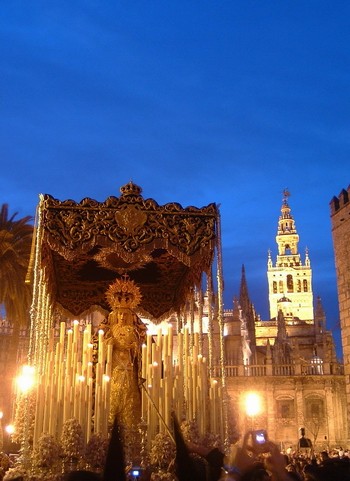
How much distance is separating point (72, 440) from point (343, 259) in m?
23.8

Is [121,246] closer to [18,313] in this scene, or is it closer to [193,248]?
[193,248]

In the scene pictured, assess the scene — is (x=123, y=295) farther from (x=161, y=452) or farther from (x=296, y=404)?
(x=296, y=404)

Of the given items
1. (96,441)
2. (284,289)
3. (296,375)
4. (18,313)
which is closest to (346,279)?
(296,375)

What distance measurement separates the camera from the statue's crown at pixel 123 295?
40.9 ft

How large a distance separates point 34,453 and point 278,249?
100.0m

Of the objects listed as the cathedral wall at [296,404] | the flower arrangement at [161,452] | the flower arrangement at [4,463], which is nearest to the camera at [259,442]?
the flower arrangement at [161,452]

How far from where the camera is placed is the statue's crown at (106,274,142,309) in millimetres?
12453

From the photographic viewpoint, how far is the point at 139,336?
12.7 m

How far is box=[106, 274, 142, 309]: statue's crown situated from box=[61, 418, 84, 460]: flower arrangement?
4.15 meters

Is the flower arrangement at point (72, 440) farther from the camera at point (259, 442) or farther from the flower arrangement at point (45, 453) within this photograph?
the camera at point (259, 442)

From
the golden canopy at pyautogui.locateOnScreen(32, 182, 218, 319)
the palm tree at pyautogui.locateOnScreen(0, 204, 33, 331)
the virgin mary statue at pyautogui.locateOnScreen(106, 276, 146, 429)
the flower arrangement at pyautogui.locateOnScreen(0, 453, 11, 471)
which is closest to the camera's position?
the flower arrangement at pyautogui.locateOnScreen(0, 453, 11, 471)

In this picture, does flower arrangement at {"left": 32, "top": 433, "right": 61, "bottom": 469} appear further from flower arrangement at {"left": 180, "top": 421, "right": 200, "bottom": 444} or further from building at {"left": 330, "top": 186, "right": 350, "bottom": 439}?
building at {"left": 330, "top": 186, "right": 350, "bottom": 439}

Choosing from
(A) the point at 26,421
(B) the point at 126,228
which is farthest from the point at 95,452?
(B) the point at 126,228

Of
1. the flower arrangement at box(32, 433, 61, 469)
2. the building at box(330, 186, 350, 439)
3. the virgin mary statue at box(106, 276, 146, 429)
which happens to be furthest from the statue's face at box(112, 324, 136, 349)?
the building at box(330, 186, 350, 439)
